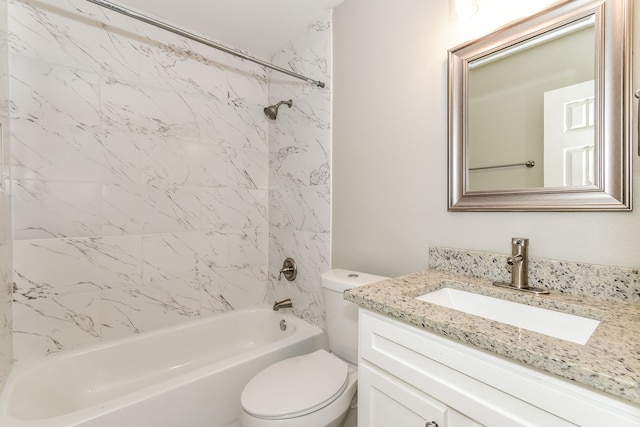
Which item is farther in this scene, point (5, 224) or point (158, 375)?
point (158, 375)

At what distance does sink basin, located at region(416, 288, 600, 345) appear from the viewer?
779 mm

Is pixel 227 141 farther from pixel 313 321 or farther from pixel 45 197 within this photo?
pixel 313 321

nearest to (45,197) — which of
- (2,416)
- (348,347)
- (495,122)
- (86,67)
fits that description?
(86,67)

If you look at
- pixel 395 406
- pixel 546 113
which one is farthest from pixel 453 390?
pixel 546 113

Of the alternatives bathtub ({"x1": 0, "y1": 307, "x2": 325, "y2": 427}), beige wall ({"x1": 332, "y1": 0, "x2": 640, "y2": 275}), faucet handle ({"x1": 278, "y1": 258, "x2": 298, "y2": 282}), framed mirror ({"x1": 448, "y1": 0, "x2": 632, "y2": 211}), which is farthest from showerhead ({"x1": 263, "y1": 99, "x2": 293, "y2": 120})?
bathtub ({"x1": 0, "y1": 307, "x2": 325, "y2": 427})

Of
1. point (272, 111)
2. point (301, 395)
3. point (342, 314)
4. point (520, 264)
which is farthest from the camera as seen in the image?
point (272, 111)

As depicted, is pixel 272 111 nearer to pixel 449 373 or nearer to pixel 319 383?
pixel 319 383

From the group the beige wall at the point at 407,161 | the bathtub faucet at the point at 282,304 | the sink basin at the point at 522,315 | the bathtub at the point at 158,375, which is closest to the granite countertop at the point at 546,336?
the sink basin at the point at 522,315

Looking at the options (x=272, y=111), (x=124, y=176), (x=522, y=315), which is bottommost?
(x=522, y=315)

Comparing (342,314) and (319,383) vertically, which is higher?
(342,314)

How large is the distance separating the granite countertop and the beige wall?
0.61 feet

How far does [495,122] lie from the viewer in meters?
1.11

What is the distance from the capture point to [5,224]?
1.27m

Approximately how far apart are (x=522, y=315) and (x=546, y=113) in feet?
2.19
